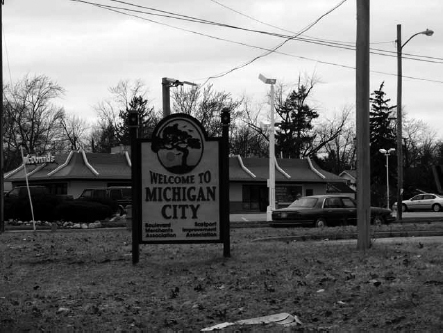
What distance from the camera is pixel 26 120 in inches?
2889

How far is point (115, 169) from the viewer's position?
176 feet

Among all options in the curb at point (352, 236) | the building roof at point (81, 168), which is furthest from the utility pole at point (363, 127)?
the building roof at point (81, 168)

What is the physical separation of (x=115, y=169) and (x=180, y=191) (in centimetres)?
4205

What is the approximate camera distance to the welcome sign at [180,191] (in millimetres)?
12375

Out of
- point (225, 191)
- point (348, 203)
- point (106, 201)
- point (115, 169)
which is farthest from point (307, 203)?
point (115, 169)

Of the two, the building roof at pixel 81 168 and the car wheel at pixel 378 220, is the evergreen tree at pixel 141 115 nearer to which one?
the building roof at pixel 81 168

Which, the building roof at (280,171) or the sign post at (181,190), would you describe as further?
the building roof at (280,171)

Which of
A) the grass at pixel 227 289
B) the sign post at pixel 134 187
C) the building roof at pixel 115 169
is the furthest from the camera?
the building roof at pixel 115 169

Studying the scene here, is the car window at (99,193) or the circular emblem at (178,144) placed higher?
the circular emblem at (178,144)

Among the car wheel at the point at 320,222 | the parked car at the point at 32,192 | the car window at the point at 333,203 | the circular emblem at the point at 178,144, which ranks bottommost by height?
the car wheel at the point at 320,222

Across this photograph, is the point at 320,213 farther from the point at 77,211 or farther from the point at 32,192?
the point at 32,192

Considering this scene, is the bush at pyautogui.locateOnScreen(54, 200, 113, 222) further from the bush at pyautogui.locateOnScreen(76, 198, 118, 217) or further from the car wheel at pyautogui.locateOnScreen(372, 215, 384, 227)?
the car wheel at pyautogui.locateOnScreen(372, 215, 384, 227)

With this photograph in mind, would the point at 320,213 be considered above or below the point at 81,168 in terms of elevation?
below

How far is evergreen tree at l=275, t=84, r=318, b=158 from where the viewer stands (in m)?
83.5
